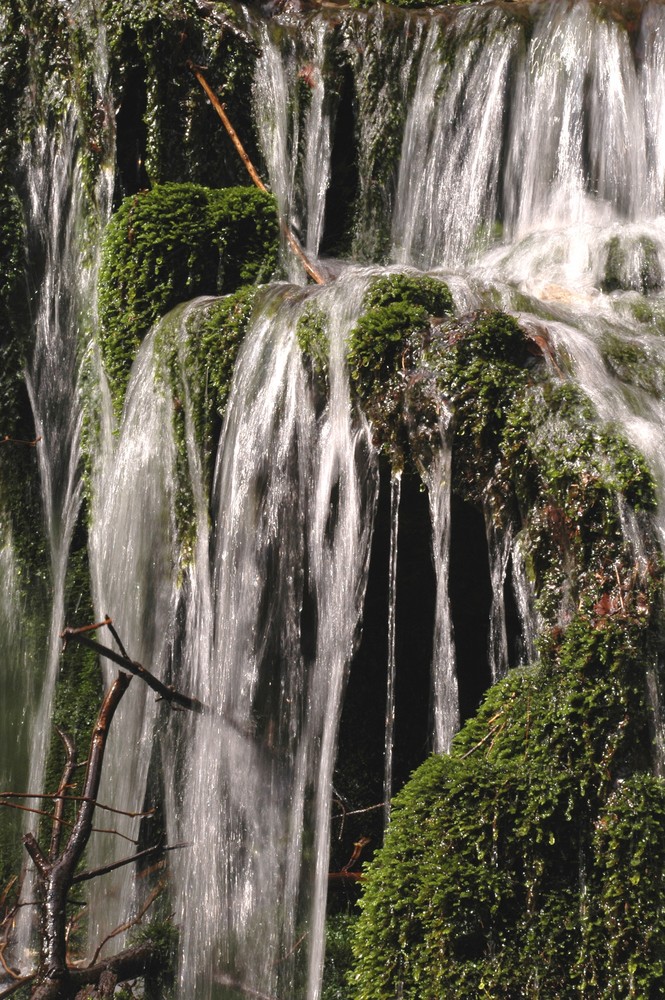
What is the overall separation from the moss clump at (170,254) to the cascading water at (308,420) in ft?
0.81

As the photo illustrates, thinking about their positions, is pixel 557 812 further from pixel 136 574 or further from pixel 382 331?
pixel 136 574

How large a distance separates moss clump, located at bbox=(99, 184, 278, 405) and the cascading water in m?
0.25

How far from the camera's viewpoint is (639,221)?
5.77 m

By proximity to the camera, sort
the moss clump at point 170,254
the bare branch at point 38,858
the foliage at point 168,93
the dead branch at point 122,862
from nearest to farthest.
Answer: the bare branch at point 38,858
the dead branch at point 122,862
the moss clump at point 170,254
the foliage at point 168,93

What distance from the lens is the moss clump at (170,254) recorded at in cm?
487

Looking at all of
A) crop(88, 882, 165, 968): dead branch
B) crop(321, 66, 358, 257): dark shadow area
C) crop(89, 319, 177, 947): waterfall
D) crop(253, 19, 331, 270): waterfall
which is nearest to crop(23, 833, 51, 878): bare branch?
crop(88, 882, 165, 968): dead branch

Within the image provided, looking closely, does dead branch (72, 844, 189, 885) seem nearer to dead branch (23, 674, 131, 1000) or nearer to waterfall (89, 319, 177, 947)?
dead branch (23, 674, 131, 1000)

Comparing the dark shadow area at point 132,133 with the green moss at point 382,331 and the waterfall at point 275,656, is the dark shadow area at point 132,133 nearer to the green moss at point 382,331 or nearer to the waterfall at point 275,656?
the waterfall at point 275,656

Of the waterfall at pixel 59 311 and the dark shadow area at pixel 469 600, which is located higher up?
the waterfall at pixel 59 311

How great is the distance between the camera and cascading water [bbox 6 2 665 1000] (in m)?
3.92

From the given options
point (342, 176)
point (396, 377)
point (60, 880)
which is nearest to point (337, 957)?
point (60, 880)

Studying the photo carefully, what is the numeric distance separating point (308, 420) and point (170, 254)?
1.39m

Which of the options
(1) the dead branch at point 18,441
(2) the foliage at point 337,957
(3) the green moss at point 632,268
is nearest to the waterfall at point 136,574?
(1) the dead branch at point 18,441

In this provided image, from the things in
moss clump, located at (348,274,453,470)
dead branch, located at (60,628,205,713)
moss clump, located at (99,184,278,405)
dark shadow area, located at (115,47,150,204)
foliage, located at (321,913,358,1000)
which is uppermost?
dark shadow area, located at (115,47,150,204)
